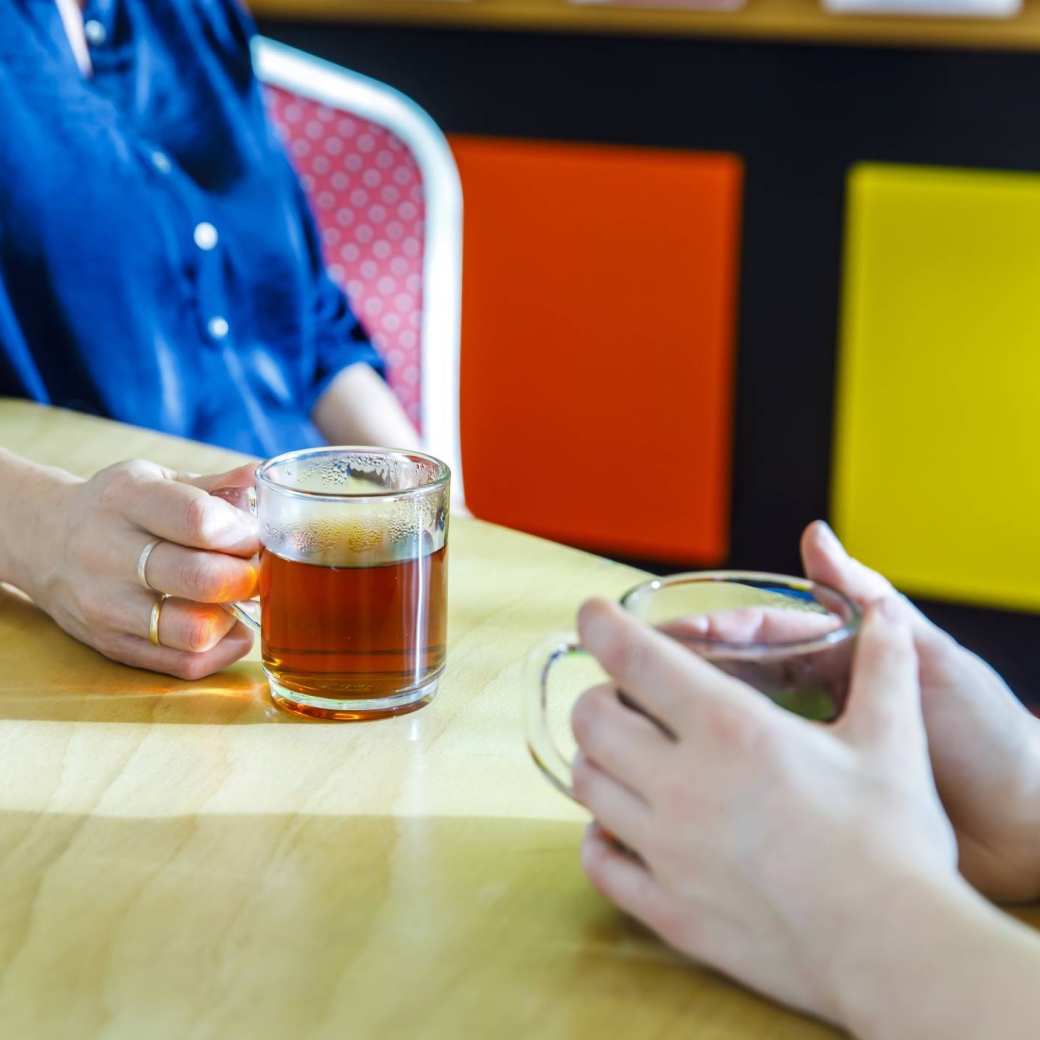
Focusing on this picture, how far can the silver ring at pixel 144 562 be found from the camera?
767 mm

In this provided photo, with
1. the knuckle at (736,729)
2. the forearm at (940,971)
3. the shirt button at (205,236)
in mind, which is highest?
the shirt button at (205,236)

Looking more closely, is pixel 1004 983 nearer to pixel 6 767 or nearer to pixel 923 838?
pixel 923 838

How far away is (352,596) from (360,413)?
79 centimetres

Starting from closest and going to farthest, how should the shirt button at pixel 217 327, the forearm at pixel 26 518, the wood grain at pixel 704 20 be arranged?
the forearm at pixel 26 518
the shirt button at pixel 217 327
the wood grain at pixel 704 20

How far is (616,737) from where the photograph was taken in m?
0.51

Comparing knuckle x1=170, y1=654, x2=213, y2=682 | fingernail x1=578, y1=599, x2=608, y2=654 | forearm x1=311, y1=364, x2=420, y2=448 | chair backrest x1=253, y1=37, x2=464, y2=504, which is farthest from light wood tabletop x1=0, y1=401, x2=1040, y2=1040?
chair backrest x1=253, y1=37, x2=464, y2=504

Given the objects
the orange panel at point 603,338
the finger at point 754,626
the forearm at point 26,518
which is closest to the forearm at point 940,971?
the finger at point 754,626

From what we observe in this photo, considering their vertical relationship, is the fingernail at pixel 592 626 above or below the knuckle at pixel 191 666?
above

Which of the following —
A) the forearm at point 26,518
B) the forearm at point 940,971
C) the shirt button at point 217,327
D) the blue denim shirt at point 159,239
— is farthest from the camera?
the shirt button at point 217,327

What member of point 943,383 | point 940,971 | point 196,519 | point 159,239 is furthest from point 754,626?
point 943,383

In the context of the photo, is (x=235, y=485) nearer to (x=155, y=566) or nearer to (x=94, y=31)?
(x=155, y=566)

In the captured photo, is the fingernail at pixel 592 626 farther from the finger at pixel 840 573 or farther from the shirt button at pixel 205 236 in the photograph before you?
the shirt button at pixel 205 236

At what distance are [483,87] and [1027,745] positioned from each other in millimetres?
2140

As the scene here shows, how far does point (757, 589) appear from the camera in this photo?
22.6 inches
